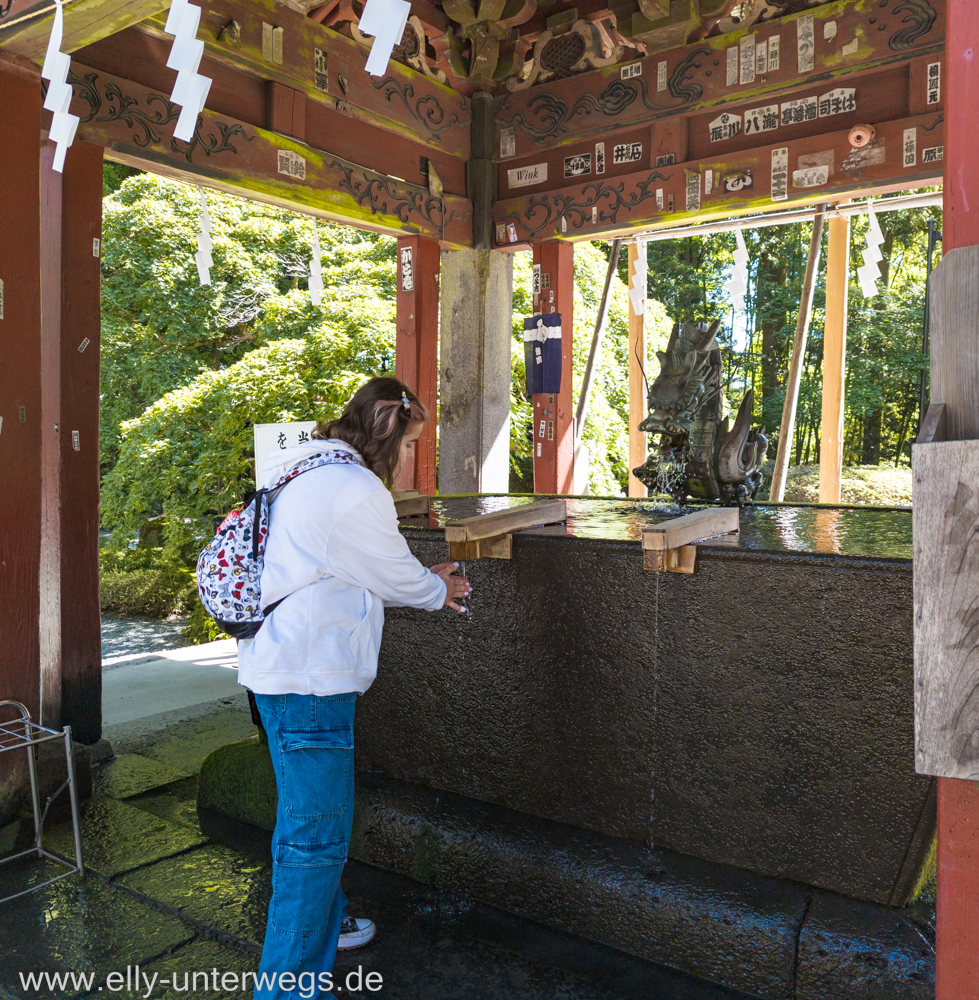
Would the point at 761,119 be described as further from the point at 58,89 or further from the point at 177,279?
the point at 177,279

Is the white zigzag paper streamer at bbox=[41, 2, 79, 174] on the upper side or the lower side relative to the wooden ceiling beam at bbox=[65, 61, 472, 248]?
lower

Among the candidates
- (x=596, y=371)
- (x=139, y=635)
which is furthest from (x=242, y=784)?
(x=596, y=371)

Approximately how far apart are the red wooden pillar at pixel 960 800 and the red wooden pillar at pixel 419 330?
450cm

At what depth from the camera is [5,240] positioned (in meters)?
3.13

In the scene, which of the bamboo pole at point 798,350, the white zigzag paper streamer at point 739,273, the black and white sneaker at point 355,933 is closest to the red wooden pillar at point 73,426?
the black and white sneaker at point 355,933

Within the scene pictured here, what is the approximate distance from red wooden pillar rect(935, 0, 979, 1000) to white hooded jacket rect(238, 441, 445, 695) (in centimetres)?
121

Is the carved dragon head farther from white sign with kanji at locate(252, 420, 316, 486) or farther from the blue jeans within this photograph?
white sign with kanji at locate(252, 420, 316, 486)

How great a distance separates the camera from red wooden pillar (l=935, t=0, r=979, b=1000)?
4.35 feet

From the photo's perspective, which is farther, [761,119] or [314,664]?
[761,119]

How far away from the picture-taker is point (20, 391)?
125 inches

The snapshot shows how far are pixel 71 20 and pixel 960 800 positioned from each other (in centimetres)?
334

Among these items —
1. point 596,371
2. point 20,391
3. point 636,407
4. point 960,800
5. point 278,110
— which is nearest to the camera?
point 960,800

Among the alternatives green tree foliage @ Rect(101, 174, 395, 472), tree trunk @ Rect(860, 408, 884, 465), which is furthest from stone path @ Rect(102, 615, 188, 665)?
tree trunk @ Rect(860, 408, 884, 465)

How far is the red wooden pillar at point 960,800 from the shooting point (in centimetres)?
133
